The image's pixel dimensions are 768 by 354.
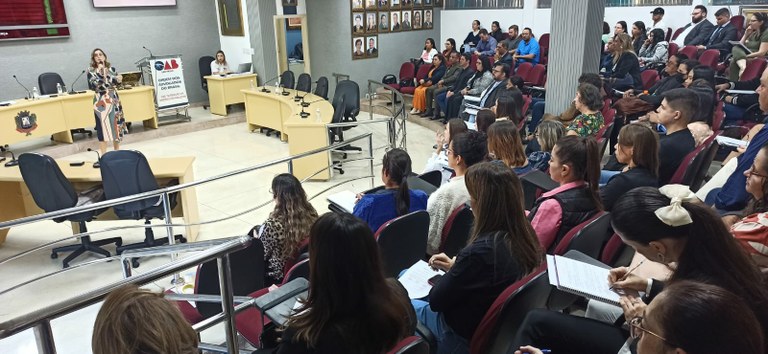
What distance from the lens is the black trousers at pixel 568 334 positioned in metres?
1.91

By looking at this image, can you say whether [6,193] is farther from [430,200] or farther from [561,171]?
[561,171]

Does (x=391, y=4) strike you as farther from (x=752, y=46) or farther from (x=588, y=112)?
(x=588, y=112)

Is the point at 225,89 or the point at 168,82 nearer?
the point at 168,82

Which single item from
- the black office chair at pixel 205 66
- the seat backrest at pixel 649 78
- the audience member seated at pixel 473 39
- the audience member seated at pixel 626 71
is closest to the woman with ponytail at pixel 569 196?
the audience member seated at pixel 626 71

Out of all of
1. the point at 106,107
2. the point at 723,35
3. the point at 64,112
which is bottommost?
the point at 64,112

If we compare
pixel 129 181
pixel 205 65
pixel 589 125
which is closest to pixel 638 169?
pixel 589 125

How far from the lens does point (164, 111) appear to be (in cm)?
1009

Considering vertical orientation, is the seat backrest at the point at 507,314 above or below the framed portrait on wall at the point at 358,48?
below

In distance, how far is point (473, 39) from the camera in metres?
11.9

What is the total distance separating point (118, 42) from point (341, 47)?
440 centimetres

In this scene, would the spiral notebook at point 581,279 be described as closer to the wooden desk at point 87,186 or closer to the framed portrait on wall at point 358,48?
the wooden desk at point 87,186

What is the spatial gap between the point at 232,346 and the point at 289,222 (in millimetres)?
1111

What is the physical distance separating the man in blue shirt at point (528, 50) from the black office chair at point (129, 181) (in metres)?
7.47

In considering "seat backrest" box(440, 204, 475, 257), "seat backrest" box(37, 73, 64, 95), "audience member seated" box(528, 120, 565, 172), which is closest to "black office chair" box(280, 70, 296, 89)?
"seat backrest" box(37, 73, 64, 95)
